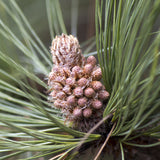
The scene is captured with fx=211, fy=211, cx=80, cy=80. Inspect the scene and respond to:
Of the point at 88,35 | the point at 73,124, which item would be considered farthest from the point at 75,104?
the point at 88,35

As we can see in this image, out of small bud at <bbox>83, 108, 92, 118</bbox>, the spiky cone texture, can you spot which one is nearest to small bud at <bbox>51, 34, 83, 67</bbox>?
the spiky cone texture

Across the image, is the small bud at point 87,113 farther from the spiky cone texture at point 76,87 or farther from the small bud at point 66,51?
the small bud at point 66,51

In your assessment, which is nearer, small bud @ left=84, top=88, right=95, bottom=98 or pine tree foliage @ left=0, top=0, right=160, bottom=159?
pine tree foliage @ left=0, top=0, right=160, bottom=159

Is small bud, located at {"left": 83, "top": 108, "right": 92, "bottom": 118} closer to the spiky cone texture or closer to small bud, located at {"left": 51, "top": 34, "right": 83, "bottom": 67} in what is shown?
the spiky cone texture

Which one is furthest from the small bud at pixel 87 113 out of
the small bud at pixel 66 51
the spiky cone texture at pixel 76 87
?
the small bud at pixel 66 51

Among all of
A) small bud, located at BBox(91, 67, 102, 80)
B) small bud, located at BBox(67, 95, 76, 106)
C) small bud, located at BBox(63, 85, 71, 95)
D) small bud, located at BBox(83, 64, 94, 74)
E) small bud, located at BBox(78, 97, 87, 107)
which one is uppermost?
small bud, located at BBox(83, 64, 94, 74)

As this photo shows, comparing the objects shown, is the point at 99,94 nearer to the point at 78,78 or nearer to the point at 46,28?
the point at 78,78

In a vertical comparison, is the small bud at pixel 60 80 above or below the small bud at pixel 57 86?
above

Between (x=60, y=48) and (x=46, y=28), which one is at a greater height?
(x=46, y=28)
